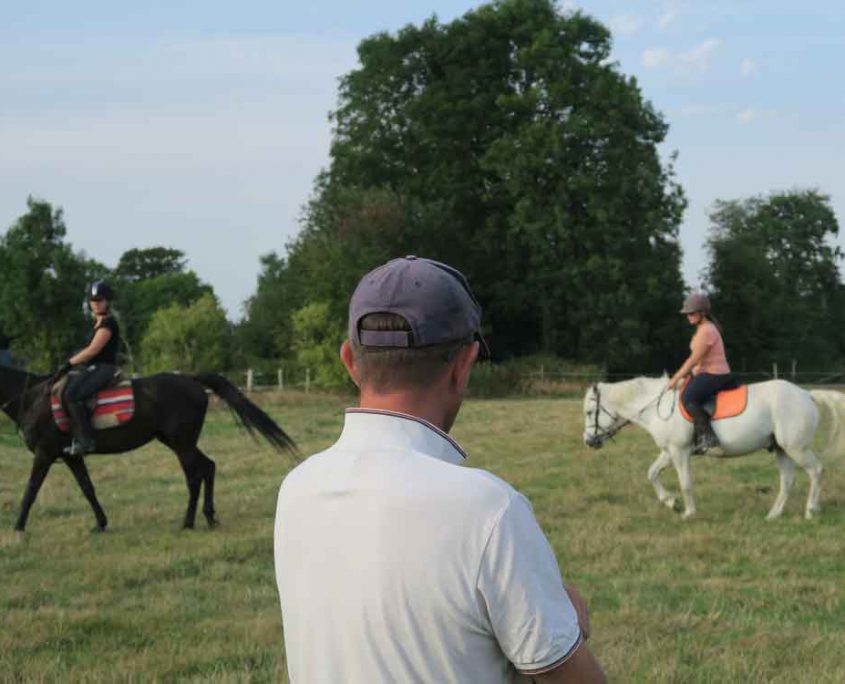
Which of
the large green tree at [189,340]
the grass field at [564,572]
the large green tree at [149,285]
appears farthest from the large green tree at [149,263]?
the grass field at [564,572]

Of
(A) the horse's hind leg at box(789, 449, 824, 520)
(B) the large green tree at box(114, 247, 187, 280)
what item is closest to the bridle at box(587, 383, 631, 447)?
(A) the horse's hind leg at box(789, 449, 824, 520)

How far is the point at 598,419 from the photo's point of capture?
12.4 meters

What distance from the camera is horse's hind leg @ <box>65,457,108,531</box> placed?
1026cm

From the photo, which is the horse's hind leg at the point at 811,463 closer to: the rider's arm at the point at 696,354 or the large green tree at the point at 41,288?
the rider's arm at the point at 696,354

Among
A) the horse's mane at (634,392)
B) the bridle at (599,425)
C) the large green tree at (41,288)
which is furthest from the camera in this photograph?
the large green tree at (41,288)

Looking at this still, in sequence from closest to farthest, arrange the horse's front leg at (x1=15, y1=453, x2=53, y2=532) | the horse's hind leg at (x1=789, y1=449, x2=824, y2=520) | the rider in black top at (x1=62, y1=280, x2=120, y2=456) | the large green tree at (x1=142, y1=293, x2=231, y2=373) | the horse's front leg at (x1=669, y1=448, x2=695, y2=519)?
the horse's front leg at (x1=15, y1=453, x2=53, y2=532) < the rider in black top at (x1=62, y1=280, x2=120, y2=456) < the horse's front leg at (x1=669, y1=448, x2=695, y2=519) < the horse's hind leg at (x1=789, y1=449, x2=824, y2=520) < the large green tree at (x1=142, y1=293, x2=231, y2=373)

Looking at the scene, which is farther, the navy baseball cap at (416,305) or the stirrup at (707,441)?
the stirrup at (707,441)

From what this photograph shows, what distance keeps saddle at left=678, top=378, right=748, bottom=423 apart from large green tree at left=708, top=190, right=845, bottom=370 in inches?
1609

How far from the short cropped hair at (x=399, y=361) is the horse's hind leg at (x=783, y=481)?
932 centimetres

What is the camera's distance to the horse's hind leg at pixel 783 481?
10.7 metres

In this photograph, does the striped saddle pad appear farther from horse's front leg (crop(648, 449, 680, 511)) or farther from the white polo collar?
the white polo collar

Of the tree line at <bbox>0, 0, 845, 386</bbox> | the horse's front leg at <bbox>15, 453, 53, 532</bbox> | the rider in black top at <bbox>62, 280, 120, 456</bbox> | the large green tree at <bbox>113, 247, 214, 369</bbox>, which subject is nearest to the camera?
the horse's front leg at <bbox>15, 453, 53, 532</bbox>

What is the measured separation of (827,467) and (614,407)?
3.55 metres

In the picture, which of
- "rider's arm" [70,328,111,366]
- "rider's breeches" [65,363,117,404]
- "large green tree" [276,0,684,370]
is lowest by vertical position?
"rider's breeches" [65,363,117,404]
